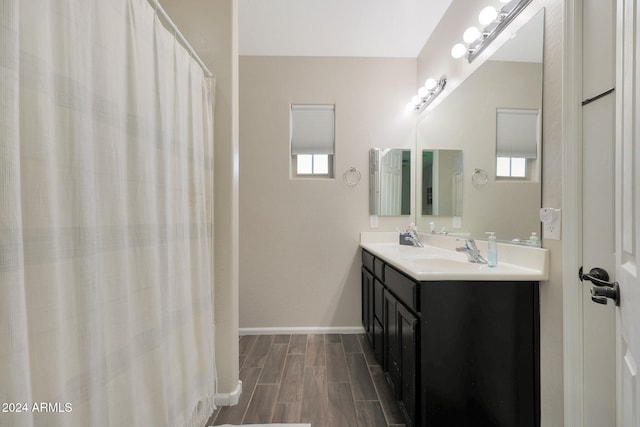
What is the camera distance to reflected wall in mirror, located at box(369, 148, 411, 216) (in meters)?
2.66

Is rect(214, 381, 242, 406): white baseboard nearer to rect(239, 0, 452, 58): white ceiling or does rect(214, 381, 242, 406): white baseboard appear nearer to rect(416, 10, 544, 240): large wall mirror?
rect(416, 10, 544, 240): large wall mirror

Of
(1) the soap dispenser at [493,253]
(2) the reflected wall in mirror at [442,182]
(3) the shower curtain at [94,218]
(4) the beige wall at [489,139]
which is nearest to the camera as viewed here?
(3) the shower curtain at [94,218]

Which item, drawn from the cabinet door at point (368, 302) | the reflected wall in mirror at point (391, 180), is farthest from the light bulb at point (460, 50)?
the cabinet door at point (368, 302)

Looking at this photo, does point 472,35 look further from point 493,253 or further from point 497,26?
point 493,253

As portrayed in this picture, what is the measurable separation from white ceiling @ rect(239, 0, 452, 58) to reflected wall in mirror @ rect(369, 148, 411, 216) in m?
0.95

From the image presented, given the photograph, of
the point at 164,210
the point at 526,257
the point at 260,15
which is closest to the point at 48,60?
the point at 164,210

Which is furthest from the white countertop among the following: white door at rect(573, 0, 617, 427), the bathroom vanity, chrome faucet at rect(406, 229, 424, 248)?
chrome faucet at rect(406, 229, 424, 248)

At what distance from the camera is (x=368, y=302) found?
2.28 m

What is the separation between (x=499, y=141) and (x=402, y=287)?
0.94m

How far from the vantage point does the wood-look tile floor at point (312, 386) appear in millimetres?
1525

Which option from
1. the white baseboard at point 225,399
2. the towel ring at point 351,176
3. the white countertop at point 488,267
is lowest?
the white baseboard at point 225,399

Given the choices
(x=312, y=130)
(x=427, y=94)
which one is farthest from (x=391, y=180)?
(x=312, y=130)

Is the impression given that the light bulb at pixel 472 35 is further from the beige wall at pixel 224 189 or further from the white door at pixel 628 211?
the beige wall at pixel 224 189

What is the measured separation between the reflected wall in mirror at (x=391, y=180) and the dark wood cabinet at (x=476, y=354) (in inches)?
60.3
